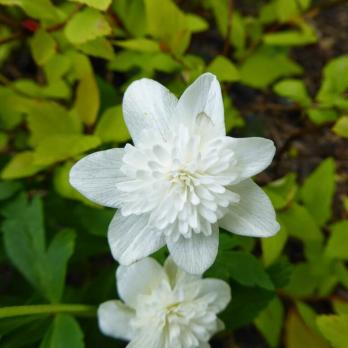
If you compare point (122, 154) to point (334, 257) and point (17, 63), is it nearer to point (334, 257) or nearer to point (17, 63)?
point (334, 257)

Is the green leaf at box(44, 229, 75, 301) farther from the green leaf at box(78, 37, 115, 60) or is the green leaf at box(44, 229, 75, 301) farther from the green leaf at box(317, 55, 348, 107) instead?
the green leaf at box(317, 55, 348, 107)

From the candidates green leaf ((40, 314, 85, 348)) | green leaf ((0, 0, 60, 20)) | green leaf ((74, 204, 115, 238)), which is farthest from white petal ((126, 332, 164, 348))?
green leaf ((0, 0, 60, 20))

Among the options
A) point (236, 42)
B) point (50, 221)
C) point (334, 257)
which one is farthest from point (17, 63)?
point (334, 257)

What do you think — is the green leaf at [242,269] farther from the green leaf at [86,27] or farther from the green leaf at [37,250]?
the green leaf at [86,27]

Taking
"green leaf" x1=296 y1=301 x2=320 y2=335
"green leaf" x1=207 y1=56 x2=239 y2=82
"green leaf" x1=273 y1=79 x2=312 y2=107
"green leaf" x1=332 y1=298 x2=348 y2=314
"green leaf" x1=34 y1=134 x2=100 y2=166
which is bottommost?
"green leaf" x1=296 y1=301 x2=320 y2=335

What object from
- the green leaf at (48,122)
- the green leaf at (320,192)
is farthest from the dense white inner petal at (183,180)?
the green leaf at (320,192)

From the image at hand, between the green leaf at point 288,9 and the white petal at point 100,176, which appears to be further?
the green leaf at point 288,9
